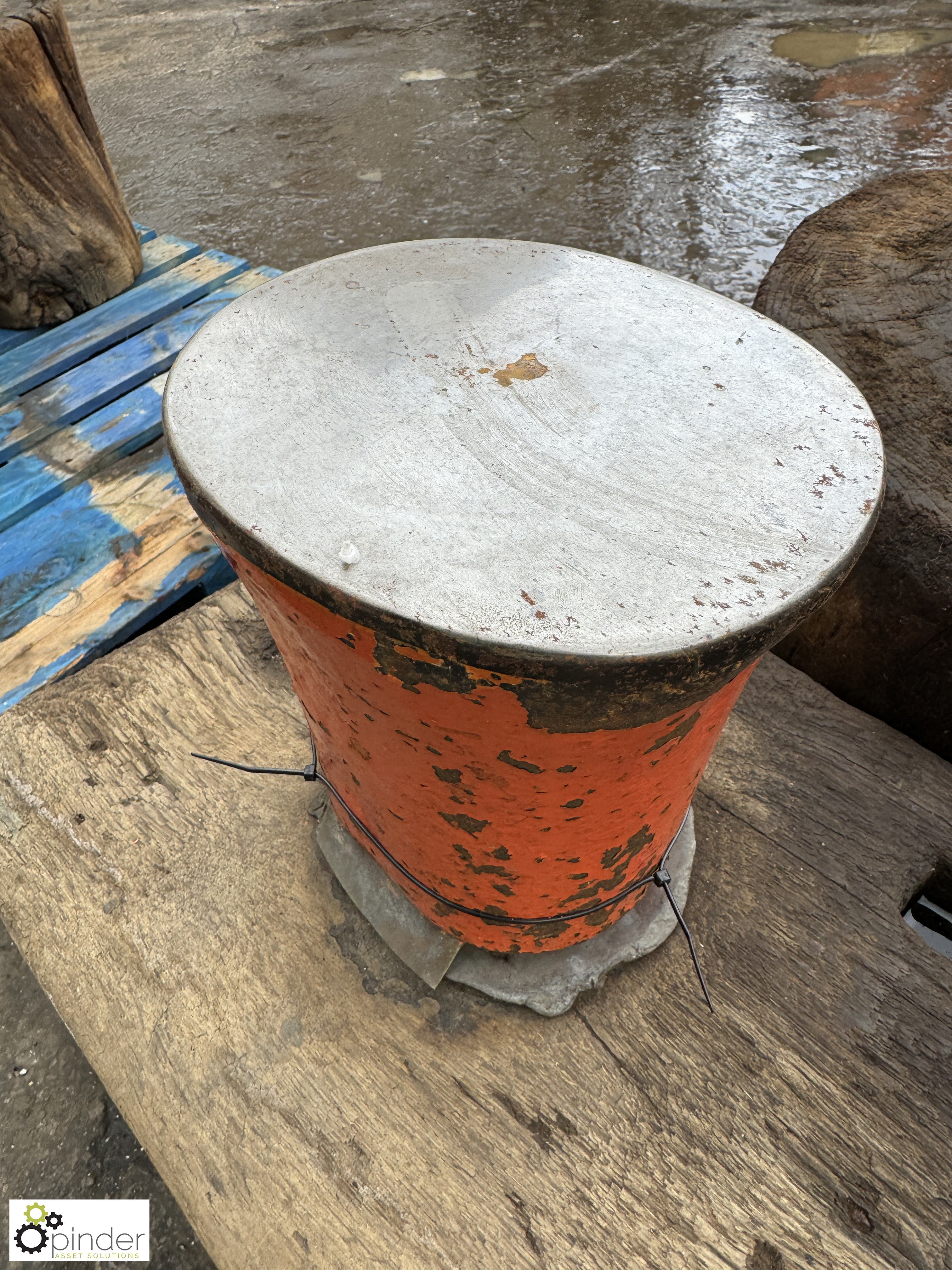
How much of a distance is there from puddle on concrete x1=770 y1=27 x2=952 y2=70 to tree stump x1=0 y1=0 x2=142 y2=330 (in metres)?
4.19

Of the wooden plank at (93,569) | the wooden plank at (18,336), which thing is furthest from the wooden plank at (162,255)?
the wooden plank at (93,569)

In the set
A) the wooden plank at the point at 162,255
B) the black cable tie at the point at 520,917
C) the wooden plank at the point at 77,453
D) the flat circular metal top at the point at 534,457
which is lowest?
the black cable tie at the point at 520,917

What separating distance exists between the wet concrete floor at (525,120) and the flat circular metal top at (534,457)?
7.70 feet

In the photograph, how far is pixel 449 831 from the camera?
0.93 meters

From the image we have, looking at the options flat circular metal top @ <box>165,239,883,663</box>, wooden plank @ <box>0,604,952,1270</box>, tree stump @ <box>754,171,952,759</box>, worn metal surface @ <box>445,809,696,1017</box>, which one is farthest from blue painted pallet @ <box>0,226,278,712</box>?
tree stump @ <box>754,171,952,759</box>

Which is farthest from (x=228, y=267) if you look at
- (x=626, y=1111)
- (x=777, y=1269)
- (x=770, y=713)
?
(x=777, y=1269)

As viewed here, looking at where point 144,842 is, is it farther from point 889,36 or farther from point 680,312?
point 889,36

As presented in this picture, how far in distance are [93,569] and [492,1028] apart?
1.26 meters

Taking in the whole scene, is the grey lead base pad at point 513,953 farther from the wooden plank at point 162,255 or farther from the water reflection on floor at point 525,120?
the water reflection on floor at point 525,120

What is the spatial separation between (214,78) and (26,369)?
3896mm

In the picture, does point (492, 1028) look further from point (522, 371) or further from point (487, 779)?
point (522, 371)

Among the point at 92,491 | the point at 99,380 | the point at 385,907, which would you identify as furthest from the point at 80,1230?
the point at 99,380

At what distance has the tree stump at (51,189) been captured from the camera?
200 cm

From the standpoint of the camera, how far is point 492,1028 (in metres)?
1.16
